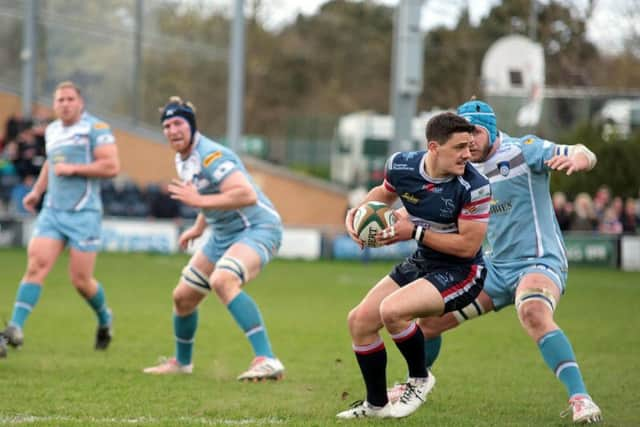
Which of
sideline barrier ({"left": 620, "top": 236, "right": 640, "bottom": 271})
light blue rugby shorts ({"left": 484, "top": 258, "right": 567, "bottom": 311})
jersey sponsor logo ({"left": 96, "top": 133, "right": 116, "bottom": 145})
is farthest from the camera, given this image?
sideline barrier ({"left": 620, "top": 236, "right": 640, "bottom": 271})

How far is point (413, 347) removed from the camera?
7.15 metres

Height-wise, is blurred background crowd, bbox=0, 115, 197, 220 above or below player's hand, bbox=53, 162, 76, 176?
below

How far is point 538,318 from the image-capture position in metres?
7.08

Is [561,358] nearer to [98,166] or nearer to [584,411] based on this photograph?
[584,411]

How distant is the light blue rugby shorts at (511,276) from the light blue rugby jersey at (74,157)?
429 centimetres

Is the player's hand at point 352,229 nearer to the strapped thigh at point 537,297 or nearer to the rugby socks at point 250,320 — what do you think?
the strapped thigh at point 537,297

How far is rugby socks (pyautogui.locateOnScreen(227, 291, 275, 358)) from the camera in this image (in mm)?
8805

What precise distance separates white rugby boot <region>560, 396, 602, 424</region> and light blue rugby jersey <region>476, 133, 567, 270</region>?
982mm

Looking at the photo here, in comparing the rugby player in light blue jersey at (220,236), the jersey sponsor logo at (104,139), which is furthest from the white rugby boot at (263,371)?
the jersey sponsor logo at (104,139)

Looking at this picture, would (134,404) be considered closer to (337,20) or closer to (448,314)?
(448,314)

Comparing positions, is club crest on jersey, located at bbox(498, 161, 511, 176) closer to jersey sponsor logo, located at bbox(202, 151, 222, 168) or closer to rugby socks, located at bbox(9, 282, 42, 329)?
jersey sponsor logo, located at bbox(202, 151, 222, 168)

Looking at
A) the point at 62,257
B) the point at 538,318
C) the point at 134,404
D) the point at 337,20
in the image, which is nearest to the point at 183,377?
the point at 134,404

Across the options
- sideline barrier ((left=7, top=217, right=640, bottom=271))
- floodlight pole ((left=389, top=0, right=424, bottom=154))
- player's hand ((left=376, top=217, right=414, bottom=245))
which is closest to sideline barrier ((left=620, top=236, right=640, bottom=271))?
sideline barrier ((left=7, top=217, right=640, bottom=271))

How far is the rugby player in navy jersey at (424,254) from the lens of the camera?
6.79 meters
